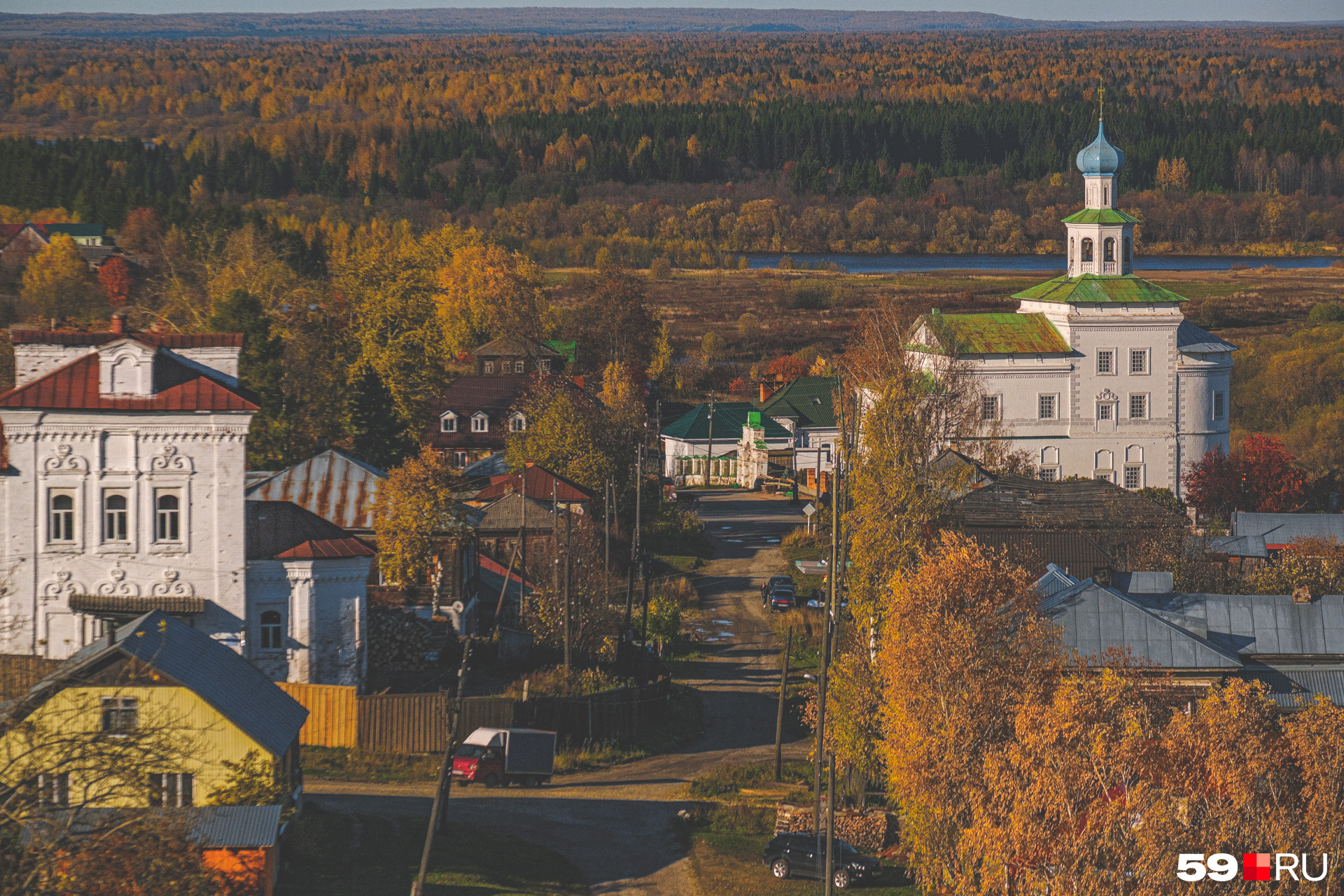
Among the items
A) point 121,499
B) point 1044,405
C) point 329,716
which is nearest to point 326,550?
point 329,716

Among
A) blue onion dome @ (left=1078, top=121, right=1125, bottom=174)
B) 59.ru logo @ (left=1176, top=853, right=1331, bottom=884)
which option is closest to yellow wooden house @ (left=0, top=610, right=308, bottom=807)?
59.ru logo @ (left=1176, top=853, right=1331, bottom=884)

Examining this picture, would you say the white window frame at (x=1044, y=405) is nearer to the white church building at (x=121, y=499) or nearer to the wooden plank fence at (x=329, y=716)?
the wooden plank fence at (x=329, y=716)

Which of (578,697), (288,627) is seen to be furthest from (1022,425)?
(288,627)

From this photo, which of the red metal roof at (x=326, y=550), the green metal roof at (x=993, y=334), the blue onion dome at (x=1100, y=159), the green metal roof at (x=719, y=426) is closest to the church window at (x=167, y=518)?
the red metal roof at (x=326, y=550)

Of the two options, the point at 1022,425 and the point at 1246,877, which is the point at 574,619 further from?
the point at 1022,425

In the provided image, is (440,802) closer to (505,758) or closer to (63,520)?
(505,758)

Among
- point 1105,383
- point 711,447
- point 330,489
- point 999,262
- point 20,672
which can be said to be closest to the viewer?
point 20,672

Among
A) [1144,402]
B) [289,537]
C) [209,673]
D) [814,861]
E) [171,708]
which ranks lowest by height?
[814,861]
